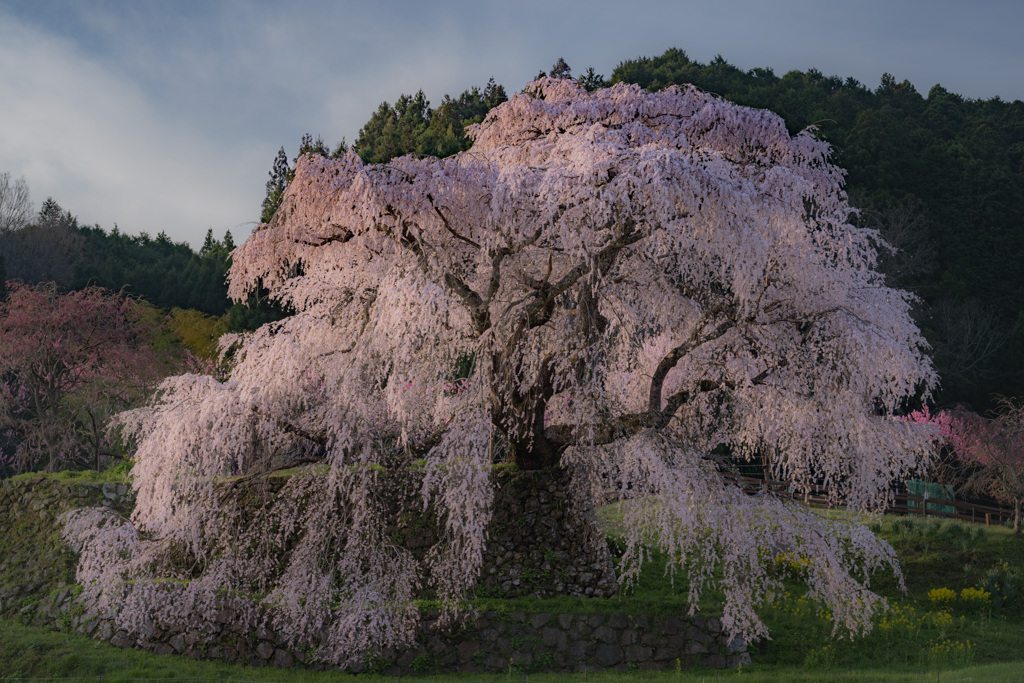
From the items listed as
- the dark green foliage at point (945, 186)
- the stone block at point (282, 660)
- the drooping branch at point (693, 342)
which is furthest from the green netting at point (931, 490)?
the stone block at point (282, 660)

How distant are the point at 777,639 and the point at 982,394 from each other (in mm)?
20965

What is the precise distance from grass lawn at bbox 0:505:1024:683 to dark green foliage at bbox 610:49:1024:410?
1594 cm

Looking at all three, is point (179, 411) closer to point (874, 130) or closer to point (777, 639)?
point (777, 639)

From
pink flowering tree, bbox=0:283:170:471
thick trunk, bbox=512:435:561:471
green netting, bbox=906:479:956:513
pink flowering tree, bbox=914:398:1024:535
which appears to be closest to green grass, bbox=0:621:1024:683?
thick trunk, bbox=512:435:561:471

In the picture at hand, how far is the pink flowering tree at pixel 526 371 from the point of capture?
27.5 ft

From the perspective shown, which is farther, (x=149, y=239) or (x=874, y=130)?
(x=149, y=239)

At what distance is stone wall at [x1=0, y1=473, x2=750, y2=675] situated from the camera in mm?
Answer: 9352

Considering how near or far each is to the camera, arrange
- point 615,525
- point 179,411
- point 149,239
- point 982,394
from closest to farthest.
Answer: point 179,411 < point 615,525 < point 982,394 < point 149,239

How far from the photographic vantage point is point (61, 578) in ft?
37.7

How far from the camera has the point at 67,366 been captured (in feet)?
59.8

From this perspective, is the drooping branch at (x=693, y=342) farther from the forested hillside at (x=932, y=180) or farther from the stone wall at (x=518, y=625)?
the forested hillside at (x=932, y=180)

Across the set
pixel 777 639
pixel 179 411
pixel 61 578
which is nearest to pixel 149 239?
pixel 61 578

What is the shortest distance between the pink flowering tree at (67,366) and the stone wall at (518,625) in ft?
21.9

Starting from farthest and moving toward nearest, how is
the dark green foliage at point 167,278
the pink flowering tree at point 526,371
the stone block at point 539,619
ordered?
1. the dark green foliage at point 167,278
2. the stone block at point 539,619
3. the pink flowering tree at point 526,371
